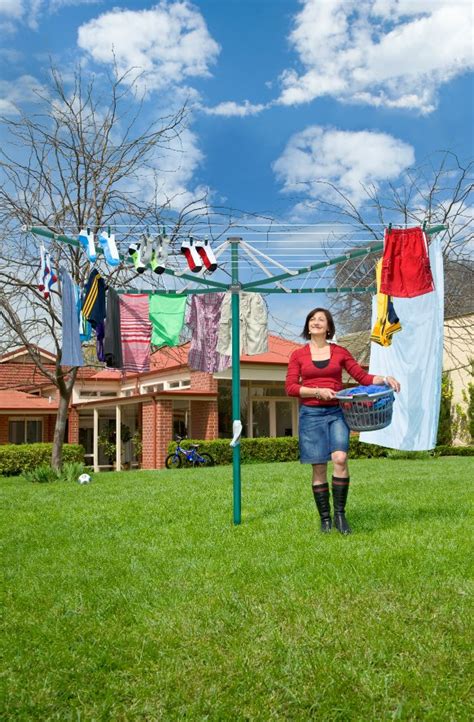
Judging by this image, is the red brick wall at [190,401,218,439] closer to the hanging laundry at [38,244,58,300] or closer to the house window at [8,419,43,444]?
the house window at [8,419,43,444]

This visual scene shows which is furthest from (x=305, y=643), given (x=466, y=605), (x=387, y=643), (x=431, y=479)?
(x=431, y=479)

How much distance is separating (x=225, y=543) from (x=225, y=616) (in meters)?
1.88

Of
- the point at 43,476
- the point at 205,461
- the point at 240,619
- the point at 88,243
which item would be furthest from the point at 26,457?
the point at 240,619

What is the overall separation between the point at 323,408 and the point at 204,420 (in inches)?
650

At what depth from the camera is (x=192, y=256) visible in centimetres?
670

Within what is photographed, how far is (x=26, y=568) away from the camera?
5383 mm

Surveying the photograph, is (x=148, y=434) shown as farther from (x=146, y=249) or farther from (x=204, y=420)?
(x=146, y=249)

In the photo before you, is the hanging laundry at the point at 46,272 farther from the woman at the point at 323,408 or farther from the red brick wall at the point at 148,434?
the red brick wall at the point at 148,434

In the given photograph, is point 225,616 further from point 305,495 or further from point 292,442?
point 292,442

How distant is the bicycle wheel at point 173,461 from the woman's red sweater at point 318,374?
14.2 metres

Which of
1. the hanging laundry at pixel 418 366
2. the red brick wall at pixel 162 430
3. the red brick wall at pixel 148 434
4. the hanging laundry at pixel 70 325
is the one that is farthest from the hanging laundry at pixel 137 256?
the red brick wall at pixel 148 434

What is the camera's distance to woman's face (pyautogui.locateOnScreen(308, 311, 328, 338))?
6.14m

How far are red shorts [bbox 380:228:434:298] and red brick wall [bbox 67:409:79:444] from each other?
19478 mm

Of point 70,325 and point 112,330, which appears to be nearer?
point 112,330
